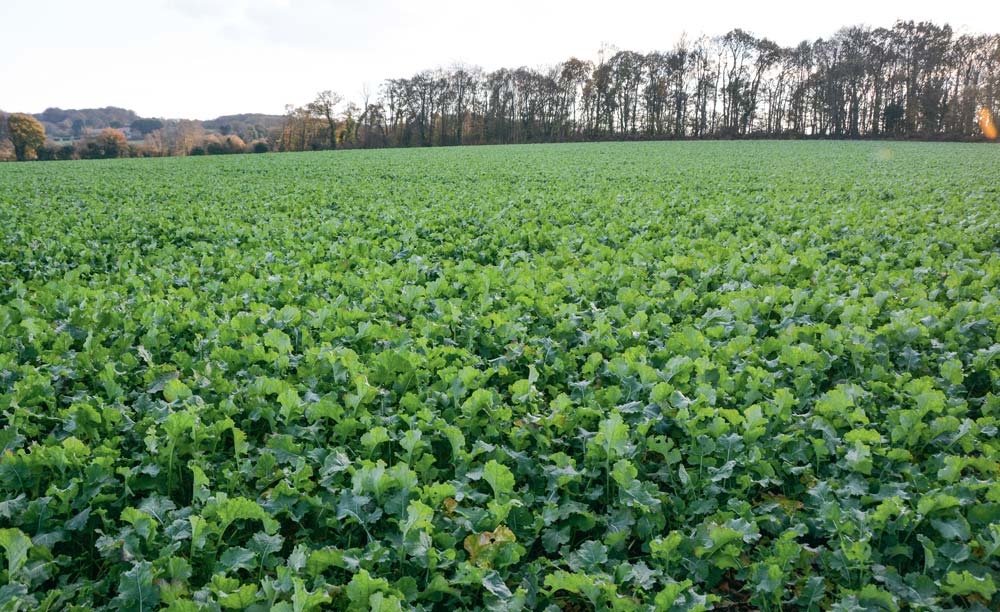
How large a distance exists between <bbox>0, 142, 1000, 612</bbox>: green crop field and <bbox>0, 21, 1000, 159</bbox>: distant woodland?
63.4 meters

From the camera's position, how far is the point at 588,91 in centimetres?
7156

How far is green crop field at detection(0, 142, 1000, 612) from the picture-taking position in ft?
7.88

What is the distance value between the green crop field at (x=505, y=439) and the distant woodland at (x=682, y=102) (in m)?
63.4

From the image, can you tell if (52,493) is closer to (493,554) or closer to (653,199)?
(493,554)

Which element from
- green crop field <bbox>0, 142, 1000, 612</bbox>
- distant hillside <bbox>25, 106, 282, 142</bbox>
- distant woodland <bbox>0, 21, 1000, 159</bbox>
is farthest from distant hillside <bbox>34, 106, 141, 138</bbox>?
green crop field <bbox>0, 142, 1000, 612</bbox>

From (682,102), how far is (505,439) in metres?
73.6

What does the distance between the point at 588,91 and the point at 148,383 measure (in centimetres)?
7437

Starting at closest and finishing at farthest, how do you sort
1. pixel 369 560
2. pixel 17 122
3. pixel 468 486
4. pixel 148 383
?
pixel 369 560, pixel 468 486, pixel 148 383, pixel 17 122

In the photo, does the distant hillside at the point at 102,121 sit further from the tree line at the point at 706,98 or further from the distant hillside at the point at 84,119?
the tree line at the point at 706,98

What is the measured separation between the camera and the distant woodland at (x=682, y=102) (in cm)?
6031

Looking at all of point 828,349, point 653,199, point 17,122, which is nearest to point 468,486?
point 828,349

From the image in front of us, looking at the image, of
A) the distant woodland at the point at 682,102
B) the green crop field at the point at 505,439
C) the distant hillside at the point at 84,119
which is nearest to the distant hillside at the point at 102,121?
the distant hillside at the point at 84,119

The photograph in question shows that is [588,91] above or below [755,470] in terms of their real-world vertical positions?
above

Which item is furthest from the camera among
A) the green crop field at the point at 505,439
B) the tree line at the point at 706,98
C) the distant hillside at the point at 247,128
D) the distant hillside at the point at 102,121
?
the distant hillside at the point at 102,121
